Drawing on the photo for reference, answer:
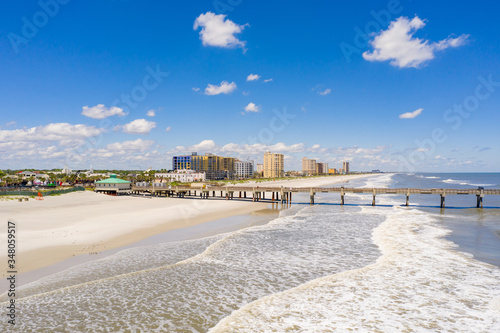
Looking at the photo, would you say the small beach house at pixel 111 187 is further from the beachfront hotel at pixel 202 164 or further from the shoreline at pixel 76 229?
the beachfront hotel at pixel 202 164

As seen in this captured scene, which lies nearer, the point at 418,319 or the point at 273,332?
the point at 273,332

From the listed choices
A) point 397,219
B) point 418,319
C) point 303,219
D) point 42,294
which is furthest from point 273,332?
point 397,219

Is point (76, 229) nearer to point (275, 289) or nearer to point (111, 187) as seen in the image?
point (275, 289)

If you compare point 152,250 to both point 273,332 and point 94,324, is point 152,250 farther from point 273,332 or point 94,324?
A: point 273,332

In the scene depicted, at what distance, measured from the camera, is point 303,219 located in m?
30.1

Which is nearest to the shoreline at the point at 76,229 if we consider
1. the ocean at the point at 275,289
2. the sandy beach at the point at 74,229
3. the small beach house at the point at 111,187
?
the sandy beach at the point at 74,229

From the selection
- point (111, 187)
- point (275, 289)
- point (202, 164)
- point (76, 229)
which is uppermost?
point (202, 164)

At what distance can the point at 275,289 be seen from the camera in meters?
11.7

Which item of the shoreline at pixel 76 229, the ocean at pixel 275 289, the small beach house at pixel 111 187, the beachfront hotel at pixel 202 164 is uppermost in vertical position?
the beachfront hotel at pixel 202 164

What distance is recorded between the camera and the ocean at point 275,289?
9.01 m

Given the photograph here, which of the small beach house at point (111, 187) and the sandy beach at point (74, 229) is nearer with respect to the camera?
the sandy beach at point (74, 229)

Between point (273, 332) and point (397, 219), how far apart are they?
2631 cm

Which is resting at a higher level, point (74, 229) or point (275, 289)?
point (74, 229)

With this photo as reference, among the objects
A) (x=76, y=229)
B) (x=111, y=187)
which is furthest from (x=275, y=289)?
(x=111, y=187)
